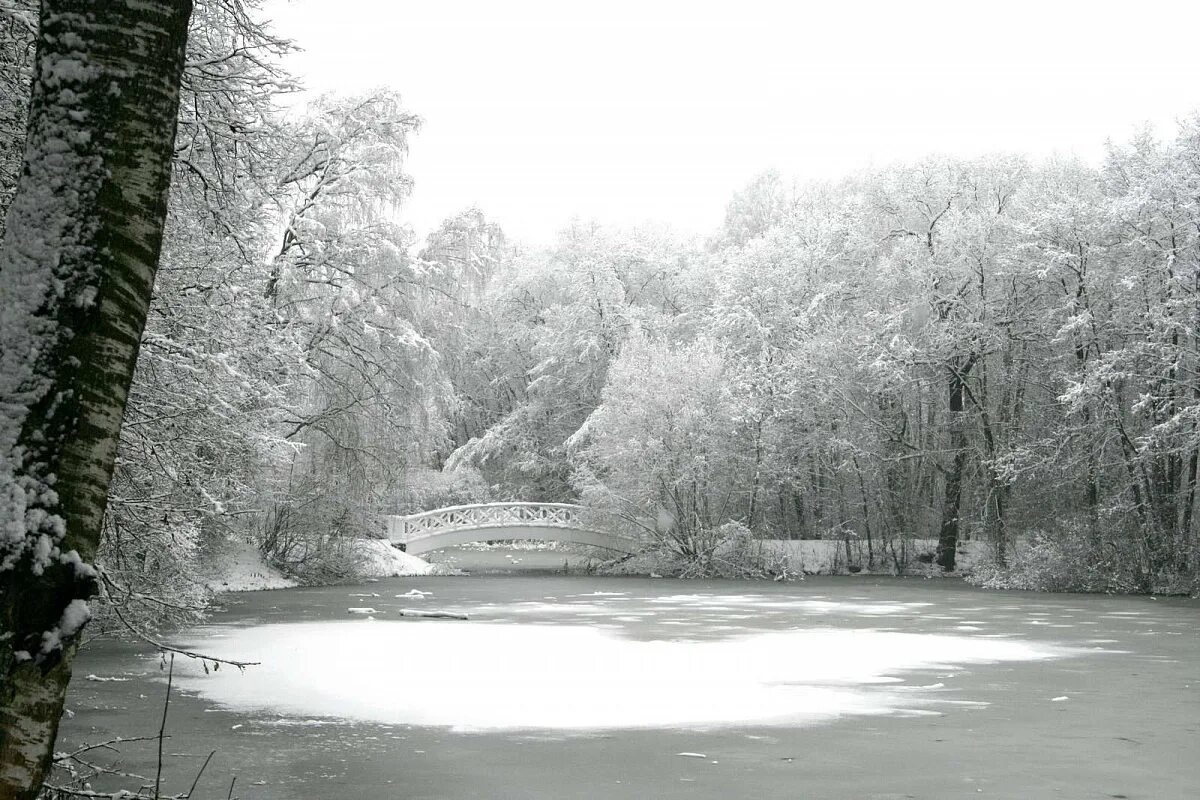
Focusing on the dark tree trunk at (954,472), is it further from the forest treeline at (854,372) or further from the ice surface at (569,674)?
the ice surface at (569,674)

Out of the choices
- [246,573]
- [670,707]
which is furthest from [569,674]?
[246,573]

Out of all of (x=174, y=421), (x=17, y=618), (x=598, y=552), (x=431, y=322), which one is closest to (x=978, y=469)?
(x=598, y=552)

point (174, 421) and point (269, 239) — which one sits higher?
point (269, 239)

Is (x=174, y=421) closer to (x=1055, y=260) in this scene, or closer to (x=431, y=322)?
(x=431, y=322)

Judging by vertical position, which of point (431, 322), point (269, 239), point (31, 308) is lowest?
point (31, 308)

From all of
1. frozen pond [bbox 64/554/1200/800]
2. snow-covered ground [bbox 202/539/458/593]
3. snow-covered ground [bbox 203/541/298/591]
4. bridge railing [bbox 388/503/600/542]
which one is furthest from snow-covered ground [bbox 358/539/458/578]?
frozen pond [bbox 64/554/1200/800]

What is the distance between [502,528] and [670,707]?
25794 millimetres

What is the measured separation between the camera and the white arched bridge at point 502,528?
109 ft

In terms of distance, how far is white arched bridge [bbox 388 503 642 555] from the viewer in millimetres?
33250

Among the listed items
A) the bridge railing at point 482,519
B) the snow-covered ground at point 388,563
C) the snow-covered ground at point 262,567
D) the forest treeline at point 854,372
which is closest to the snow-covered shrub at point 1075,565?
the forest treeline at point 854,372

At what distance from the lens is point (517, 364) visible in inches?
1833

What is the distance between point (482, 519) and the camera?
3650 centimetres

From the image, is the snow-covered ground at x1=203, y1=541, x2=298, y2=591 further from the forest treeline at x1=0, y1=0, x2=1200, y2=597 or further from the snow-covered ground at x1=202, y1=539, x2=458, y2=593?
the forest treeline at x1=0, y1=0, x2=1200, y2=597

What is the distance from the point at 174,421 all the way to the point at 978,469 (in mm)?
24742
